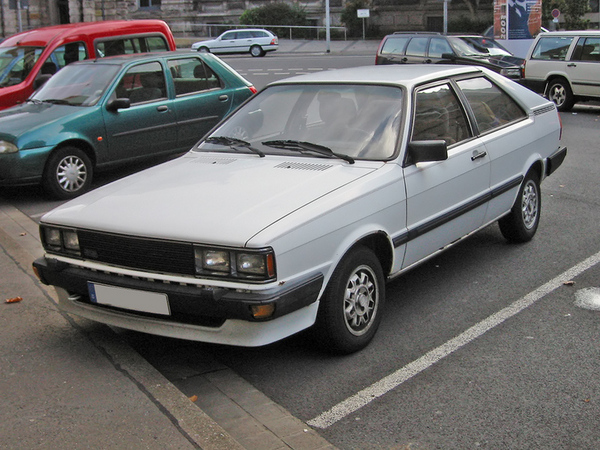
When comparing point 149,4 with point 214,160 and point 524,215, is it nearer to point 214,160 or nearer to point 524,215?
point 524,215

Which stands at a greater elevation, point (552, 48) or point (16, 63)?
point (16, 63)

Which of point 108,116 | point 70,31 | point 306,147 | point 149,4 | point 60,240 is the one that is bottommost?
point 60,240

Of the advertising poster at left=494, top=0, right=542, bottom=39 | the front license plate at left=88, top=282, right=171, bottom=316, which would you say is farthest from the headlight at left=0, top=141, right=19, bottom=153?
the advertising poster at left=494, top=0, right=542, bottom=39

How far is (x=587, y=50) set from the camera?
1611 cm

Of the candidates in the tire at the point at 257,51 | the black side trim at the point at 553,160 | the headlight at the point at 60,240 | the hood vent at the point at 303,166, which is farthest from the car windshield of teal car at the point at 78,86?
the tire at the point at 257,51

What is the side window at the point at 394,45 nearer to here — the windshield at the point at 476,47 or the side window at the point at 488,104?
the windshield at the point at 476,47

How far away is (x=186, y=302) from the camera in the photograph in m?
4.20

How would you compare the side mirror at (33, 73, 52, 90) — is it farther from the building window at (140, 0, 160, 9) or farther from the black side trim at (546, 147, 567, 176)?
the building window at (140, 0, 160, 9)

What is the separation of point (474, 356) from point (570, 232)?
10.3ft

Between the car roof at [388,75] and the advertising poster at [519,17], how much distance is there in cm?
2002

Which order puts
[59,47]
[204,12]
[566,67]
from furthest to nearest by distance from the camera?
[204,12] < [566,67] < [59,47]

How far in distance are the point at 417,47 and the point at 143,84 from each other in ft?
34.0

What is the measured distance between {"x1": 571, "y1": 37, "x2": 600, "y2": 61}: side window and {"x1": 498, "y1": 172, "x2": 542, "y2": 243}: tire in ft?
33.5

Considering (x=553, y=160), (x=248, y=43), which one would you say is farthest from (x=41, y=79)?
(x=248, y=43)
